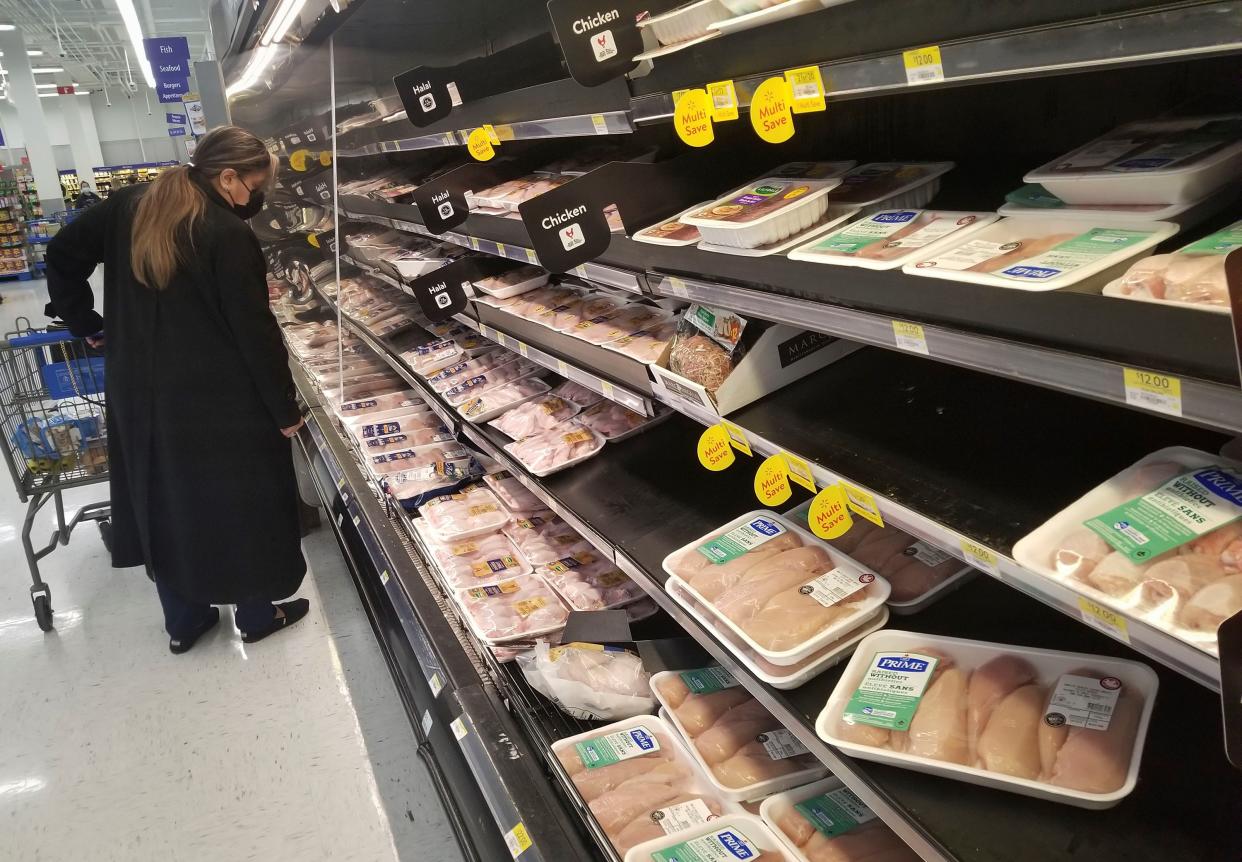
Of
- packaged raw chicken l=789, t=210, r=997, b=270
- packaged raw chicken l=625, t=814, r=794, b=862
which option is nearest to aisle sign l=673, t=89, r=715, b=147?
packaged raw chicken l=789, t=210, r=997, b=270

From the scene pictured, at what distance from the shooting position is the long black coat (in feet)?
10.4

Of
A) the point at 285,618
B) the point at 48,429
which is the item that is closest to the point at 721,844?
the point at 285,618

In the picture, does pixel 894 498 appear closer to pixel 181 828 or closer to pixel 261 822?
pixel 261 822

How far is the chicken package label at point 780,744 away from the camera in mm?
1818

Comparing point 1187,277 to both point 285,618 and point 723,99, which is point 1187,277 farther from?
point 285,618

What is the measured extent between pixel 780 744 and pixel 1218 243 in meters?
1.28

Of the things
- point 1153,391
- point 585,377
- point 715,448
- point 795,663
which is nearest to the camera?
point 1153,391

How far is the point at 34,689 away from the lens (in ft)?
12.0

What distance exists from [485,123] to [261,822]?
7.59 ft

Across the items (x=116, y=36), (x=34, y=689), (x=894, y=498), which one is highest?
(x=116, y=36)

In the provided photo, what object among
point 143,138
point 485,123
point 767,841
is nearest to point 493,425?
point 485,123

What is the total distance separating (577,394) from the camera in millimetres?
3086

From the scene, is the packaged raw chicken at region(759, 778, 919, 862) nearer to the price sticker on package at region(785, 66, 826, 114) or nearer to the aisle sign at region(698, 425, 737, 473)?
the aisle sign at region(698, 425, 737, 473)

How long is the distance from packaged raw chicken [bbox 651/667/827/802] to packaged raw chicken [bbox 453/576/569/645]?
1.54 feet
